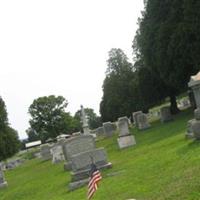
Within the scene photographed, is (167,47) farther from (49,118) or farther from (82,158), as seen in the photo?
(49,118)

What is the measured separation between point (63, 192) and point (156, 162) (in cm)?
340

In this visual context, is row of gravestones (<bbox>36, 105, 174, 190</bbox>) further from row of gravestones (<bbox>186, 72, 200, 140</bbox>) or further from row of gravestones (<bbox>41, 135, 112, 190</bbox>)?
row of gravestones (<bbox>186, 72, 200, 140</bbox>)

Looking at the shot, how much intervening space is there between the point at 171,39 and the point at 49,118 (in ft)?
223

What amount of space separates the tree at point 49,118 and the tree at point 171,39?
6003cm

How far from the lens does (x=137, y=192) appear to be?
39.5ft

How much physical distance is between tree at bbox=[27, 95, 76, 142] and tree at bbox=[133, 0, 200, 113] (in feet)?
197

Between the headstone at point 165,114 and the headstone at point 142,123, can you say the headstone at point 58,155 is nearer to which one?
the headstone at point 142,123

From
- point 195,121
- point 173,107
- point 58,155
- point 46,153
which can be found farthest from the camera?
point 46,153

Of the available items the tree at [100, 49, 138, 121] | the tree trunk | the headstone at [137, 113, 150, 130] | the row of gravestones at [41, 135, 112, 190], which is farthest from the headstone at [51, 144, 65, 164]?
the tree at [100, 49, 138, 121]

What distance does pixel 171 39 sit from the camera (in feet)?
118

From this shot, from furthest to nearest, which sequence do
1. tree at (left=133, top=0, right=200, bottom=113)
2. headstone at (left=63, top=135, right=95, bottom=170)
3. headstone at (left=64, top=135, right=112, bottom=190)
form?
1. tree at (left=133, top=0, right=200, bottom=113)
2. headstone at (left=63, top=135, right=95, bottom=170)
3. headstone at (left=64, top=135, right=112, bottom=190)

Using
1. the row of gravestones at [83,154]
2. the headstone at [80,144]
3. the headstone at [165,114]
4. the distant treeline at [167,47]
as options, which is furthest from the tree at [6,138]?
the headstone at [80,144]

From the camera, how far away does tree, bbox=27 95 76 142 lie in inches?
3984

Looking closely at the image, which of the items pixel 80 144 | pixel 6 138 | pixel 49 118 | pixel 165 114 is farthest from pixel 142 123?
pixel 49 118
